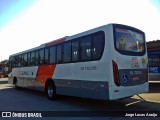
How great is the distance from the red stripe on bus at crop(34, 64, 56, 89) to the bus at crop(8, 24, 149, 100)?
57 mm

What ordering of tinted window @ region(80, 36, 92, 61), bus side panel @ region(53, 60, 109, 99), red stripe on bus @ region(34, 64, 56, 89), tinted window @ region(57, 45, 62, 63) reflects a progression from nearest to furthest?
bus side panel @ region(53, 60, 109, 99) < tinted window @ region(80, 36, 92, 61) < tinted window @ region(57, 45, 62, 63) < red stripe on bus @ region(34, 64, 56, 89)

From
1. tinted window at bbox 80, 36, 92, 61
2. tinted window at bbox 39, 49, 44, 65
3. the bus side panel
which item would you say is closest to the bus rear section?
the bus side panel

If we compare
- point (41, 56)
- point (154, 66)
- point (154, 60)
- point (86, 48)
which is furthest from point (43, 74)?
point (154, 60)

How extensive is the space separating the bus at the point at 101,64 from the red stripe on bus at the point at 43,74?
2.3 inches

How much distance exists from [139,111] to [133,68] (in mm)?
1662

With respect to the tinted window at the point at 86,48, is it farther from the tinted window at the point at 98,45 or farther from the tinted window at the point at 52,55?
the tinted window at the point at 52,55

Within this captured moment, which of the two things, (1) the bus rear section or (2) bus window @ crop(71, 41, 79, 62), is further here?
(2) bus window @ crop(71, 41, 79, 62)

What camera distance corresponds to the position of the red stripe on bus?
1162 cm

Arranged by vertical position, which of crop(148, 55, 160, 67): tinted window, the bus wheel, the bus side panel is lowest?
the bus wheel

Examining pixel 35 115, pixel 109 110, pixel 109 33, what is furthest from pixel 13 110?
pixel 109 33

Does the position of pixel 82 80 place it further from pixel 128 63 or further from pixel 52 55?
pixel 52 55

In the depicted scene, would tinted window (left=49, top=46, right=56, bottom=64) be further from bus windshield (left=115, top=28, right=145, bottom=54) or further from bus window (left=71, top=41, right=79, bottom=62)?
bus windshield (left=115, top=28, right=145, bottom=54)

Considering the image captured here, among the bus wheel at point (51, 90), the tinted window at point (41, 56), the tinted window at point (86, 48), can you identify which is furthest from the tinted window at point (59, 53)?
the tinted window at point (41, 56)

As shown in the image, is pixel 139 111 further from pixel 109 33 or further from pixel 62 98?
pixel 62 98
